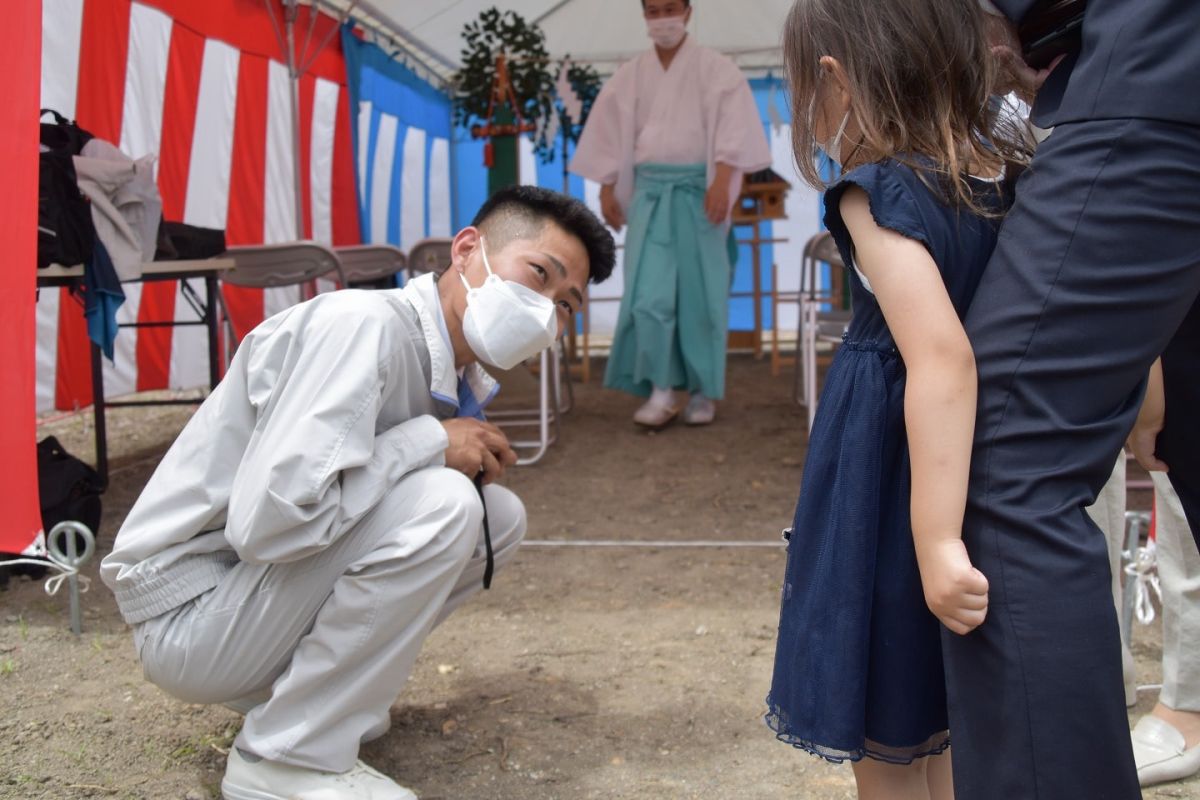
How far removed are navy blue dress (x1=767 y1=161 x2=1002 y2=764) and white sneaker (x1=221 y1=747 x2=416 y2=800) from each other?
702mm

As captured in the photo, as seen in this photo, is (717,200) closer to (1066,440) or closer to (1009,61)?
(1009,61)

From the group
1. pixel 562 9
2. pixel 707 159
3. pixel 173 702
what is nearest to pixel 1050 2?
pixel 173 702

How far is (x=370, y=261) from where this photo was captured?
5.25m

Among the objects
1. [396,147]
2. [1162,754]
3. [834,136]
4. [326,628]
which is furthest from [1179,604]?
[396,147]

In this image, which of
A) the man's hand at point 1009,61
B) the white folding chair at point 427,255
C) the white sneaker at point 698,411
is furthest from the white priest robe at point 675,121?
the man's hand at point 1009,61

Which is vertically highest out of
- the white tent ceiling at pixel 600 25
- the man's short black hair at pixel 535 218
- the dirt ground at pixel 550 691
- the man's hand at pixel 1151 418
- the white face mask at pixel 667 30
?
the white tent ceiling at pixel 600 25

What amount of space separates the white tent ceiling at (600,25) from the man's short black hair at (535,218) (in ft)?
19.0

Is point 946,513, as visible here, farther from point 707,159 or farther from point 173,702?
point 707,159

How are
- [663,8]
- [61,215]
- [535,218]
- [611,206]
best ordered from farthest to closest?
[611,206] < [663,8] < [61,215] < [535,218]

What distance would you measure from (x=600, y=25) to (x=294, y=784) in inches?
276

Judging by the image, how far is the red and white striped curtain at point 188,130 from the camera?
15.5 ft

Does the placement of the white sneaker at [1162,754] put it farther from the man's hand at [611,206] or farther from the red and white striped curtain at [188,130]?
the red and white striped curtain at [188,130]

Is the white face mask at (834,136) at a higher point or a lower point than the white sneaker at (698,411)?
higher

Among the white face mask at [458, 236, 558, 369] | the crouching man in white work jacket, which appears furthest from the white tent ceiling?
the crouching man in white work jacket
